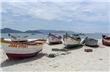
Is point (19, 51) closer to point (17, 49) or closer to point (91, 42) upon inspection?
point (17, 49)

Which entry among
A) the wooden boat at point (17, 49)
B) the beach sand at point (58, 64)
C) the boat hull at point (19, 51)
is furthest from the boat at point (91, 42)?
the wooden boat at point (17, 49)

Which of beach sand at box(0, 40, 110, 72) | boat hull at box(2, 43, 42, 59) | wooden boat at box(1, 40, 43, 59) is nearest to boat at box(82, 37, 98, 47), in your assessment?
beach sand at box(0, 40, 110, 72)

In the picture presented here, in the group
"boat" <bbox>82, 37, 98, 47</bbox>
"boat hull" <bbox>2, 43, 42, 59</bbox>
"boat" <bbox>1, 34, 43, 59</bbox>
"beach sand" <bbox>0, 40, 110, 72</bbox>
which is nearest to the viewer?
"beach sand" <bbox>0, 40, 110, 72</bbox>

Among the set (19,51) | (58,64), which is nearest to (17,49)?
(19,51)

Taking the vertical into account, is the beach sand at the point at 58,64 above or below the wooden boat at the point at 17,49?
below

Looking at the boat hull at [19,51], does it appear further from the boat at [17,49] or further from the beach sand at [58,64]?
the beach sand at [58,64]

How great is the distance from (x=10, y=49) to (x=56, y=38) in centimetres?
1016

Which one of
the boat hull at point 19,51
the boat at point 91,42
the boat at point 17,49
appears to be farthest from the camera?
the boat at point 91,42

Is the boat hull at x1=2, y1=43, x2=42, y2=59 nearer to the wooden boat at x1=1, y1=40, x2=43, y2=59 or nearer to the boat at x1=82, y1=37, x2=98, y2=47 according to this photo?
the wooden boat at x1=1, y1=40, x2=43, y2=59

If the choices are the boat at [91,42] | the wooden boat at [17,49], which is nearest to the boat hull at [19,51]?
the wooden boat at [17,49]

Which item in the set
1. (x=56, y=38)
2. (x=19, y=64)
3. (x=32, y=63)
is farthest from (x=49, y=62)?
(x=56, y=38)

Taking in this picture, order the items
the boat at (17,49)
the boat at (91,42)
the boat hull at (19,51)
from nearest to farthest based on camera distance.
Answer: the boat at (17,49)
the boat hull at (19,51)
the boat at (91,42)

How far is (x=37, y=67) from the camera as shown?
12922 millimetres

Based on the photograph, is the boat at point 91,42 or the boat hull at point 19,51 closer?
the boat hull at point 19,51
